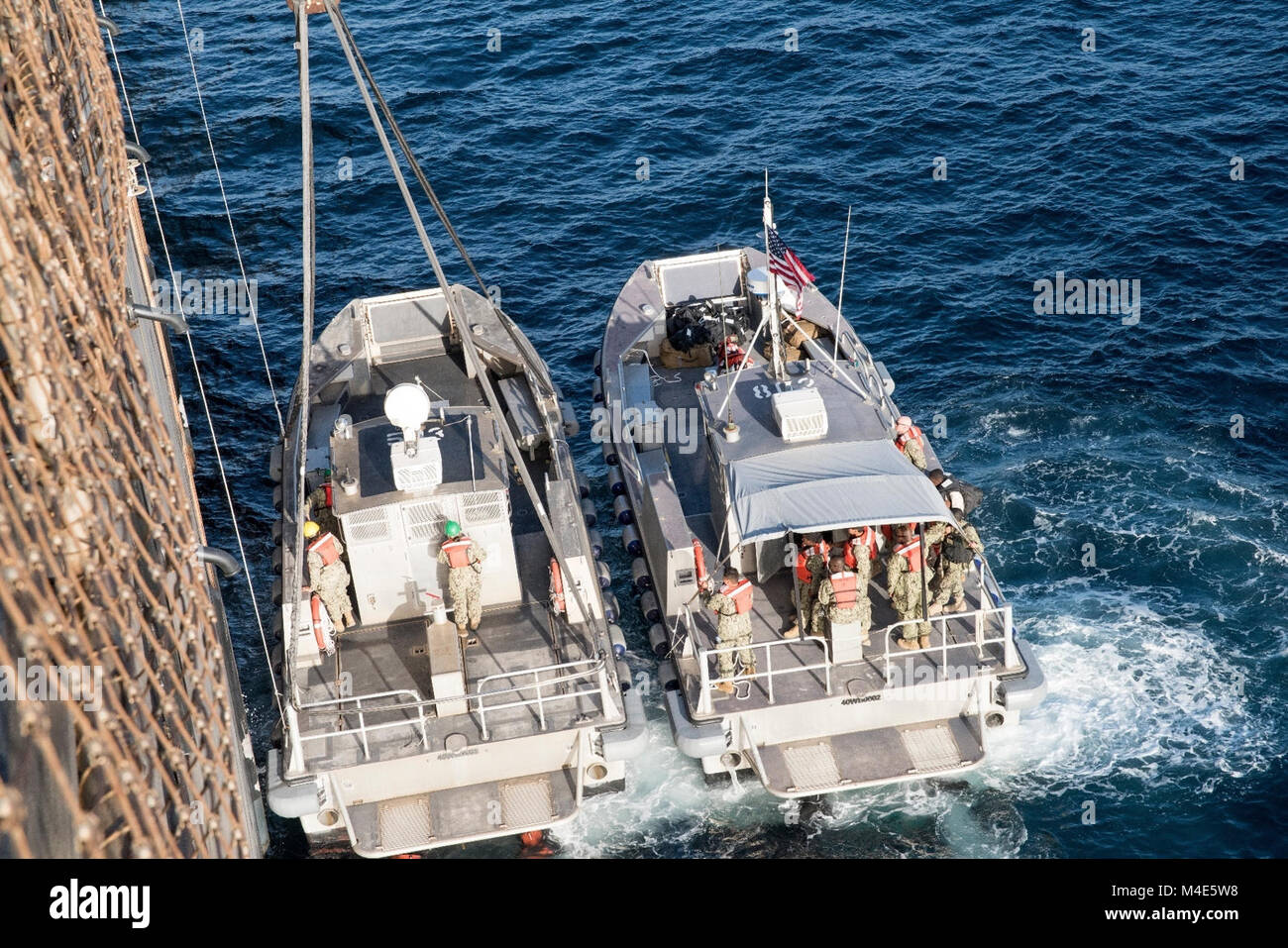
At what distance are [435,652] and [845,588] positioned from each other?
6104mm

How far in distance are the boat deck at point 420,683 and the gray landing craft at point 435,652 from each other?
29mm

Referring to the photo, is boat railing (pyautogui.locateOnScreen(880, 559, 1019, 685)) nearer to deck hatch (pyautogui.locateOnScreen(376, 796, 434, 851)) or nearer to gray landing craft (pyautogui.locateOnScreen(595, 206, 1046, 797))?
gray landing craft (pyautogui.locateOnScreen(595, 206, 1046, 797))

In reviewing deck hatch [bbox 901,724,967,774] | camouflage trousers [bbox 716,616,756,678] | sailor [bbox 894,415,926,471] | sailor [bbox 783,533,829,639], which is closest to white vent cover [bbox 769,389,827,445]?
sailor [bbox 783,533,829,639]

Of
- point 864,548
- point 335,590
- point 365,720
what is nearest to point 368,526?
point 335,590

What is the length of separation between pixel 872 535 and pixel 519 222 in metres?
21.2

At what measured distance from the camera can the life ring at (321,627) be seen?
20641mm

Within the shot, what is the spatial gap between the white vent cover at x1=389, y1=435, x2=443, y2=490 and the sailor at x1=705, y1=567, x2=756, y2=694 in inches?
180

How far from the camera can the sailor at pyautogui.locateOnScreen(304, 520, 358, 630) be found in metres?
20.9

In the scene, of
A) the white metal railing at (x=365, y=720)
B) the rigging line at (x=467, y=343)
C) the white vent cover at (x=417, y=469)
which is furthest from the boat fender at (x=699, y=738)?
the white vent cover at (x=417, y=469)

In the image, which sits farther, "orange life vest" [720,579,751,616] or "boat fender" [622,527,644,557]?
"boat fender" [622,527,644,557]

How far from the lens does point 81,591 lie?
1325 cm

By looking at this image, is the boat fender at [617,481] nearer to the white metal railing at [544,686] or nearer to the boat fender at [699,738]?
the white metal railing at [544,686]

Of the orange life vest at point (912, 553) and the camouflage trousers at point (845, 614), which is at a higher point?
the orange life vest at point (912, 553)

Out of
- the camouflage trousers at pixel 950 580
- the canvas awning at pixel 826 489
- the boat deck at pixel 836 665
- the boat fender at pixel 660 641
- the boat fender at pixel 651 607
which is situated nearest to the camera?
the canvas awning at pixel 826 489
